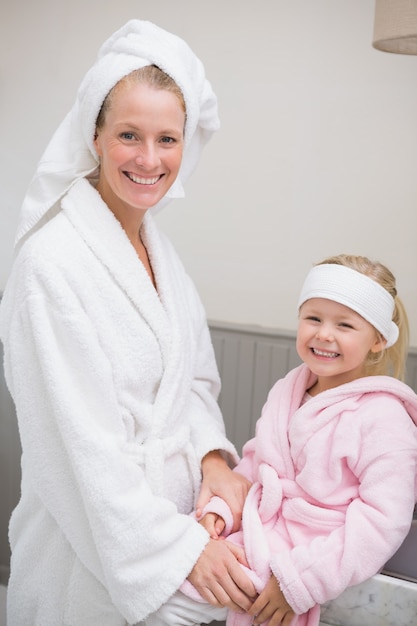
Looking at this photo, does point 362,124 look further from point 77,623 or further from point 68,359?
point 77,623

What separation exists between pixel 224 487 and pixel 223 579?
0.68 feet

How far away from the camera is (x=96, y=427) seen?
1274 millimetres

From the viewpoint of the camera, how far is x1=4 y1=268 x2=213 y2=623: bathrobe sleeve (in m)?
1.26

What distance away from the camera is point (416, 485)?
129 centimetres

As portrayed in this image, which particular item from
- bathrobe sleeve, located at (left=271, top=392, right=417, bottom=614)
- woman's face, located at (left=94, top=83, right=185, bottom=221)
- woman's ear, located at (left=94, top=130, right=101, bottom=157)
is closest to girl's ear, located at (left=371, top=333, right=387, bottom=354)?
bathrobe sleeve, located at (left=271, top=392, right=417, bottom=614)

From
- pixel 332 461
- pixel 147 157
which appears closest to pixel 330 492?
pixel 332 461

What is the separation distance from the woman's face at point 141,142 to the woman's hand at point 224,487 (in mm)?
506

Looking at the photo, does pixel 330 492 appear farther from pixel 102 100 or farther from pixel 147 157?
pixel 102 100

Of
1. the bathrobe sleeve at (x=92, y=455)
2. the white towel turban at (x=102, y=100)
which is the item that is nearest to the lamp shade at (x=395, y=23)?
the white towel turban at (x=102, y=100)

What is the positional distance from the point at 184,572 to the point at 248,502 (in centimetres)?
16

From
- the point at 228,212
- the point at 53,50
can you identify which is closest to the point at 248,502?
the point at 228,212

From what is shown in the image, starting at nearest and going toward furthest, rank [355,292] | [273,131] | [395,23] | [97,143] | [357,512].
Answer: [357,512] → [355,292] → [97,143] → [395,23] → [273,131]

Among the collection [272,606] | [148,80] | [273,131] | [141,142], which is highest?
[148,80]

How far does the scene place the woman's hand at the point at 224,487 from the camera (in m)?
1.40
